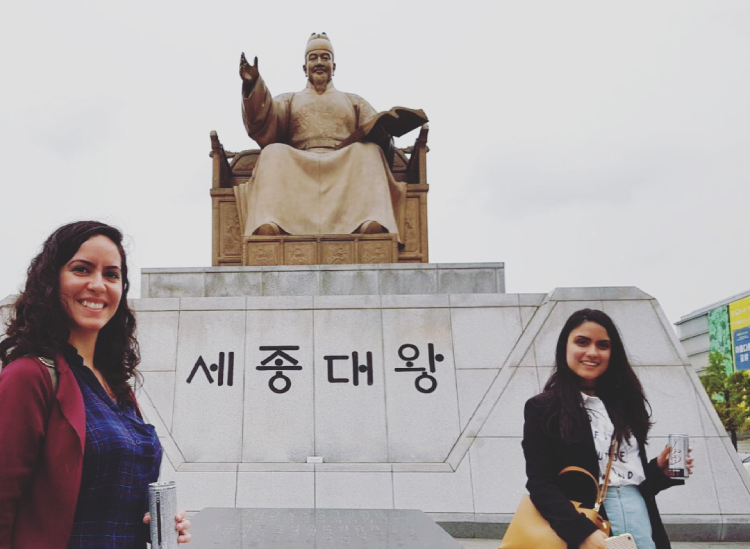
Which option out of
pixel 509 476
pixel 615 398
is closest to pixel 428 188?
pixel 509 476

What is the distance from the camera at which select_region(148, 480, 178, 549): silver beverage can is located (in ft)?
4.62

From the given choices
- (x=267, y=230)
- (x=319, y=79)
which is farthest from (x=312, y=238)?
(x=319, y=79)

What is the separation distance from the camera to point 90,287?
150cm

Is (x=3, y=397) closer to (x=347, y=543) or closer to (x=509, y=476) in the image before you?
(x=347, y=543)

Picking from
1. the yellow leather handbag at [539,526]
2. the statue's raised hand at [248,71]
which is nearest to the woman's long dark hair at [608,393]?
the yellow leather handbag at [539,526]

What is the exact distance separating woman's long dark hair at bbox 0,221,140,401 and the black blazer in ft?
3.60

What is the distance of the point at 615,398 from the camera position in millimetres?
2150

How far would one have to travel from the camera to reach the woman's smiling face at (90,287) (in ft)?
4.92

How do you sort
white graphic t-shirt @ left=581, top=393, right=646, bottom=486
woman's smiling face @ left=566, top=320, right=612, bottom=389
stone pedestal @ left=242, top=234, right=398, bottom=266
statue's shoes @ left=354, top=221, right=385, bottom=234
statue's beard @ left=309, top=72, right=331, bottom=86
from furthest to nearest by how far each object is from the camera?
1. statue's beard @ left=309, top=72, right=331, bottom=86
2. statue's shoes @ left=354, top=221, right=385, bottom=234
3. stone pedestal @ left=242, top=234, right=398, bottom=266
4. woman's smiling face @ left=566, top=320, right=612, bottom=389
5. white graphic t-shirt @ left=581, top=393, right=646, bottom=486

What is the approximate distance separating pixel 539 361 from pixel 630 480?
339cm

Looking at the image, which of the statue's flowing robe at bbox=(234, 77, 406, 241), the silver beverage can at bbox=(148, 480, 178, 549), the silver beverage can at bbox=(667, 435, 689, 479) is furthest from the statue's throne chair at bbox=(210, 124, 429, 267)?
the silver beverage can at bbox=(148, 480, 178, 549)

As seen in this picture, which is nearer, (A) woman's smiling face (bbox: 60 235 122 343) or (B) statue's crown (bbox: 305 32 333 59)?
(A) woman's smiling face (bbox: 60 235 122 343)

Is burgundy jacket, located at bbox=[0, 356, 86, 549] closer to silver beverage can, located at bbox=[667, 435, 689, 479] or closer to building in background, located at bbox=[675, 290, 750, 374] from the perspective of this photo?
silver beverage can, located at bbox=[667, 435, 689, 479]

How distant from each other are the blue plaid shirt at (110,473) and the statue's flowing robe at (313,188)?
16.6 feet
